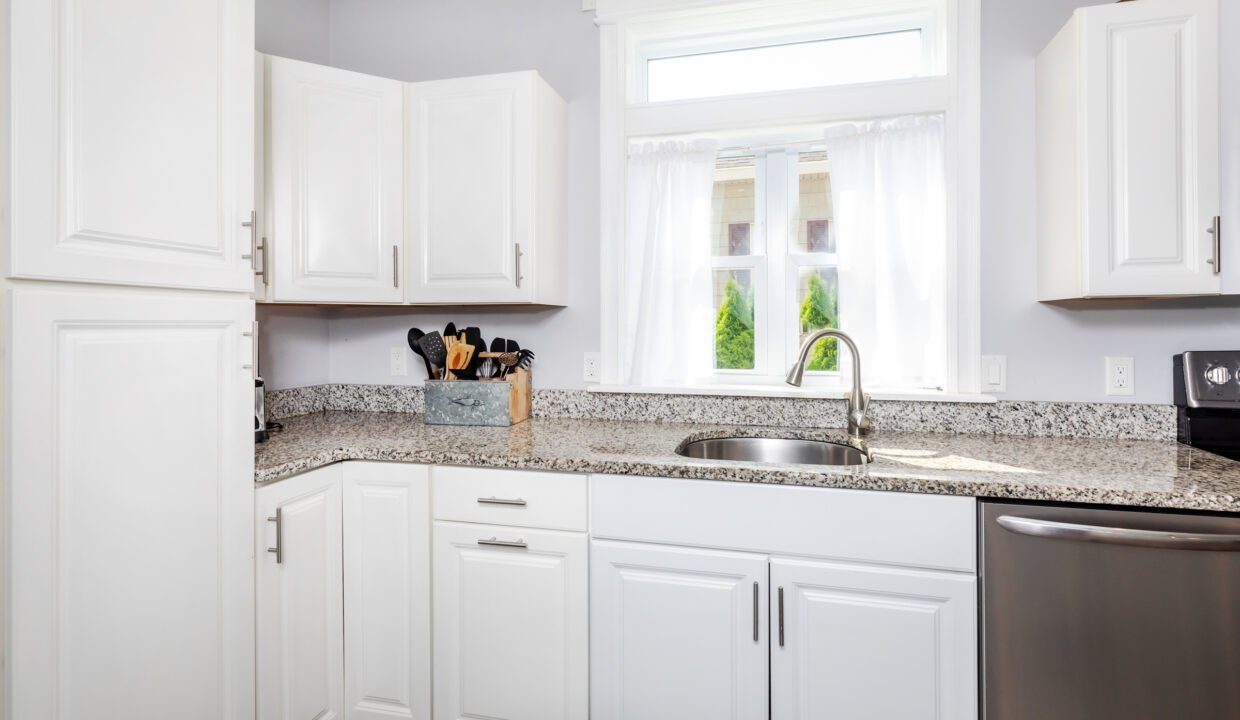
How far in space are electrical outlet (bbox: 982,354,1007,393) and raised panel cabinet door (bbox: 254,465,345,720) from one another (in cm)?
195

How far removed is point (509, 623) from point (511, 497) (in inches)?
13.0

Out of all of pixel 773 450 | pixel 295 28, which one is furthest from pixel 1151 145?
pixel 295 28

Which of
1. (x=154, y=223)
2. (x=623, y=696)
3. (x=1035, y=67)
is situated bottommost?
(x=623, y=696)

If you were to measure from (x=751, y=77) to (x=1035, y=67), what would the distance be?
87 cm

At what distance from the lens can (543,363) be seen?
2.36m

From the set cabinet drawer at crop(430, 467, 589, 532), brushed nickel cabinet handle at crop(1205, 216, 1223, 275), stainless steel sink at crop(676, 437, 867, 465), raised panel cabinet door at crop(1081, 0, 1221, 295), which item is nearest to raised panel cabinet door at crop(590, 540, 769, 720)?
cabinet drawer at crop(430, 467, 589, 532)

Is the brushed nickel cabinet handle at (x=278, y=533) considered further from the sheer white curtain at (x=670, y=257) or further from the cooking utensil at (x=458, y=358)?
the sheer white curtain at (x=670, y=257)

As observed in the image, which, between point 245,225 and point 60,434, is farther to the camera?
point 245,225

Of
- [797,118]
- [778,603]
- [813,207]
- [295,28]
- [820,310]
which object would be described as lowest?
[778,603]

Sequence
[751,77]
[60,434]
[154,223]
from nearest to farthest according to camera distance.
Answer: [60,434] → [154,223] → [751,77]

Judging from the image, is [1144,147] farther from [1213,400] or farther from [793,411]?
[793,411]

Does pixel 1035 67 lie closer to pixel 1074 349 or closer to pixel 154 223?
pixel 1074 349

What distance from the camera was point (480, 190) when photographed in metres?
2.07

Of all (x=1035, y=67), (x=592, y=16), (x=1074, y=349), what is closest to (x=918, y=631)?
(x=1074, y=349)
